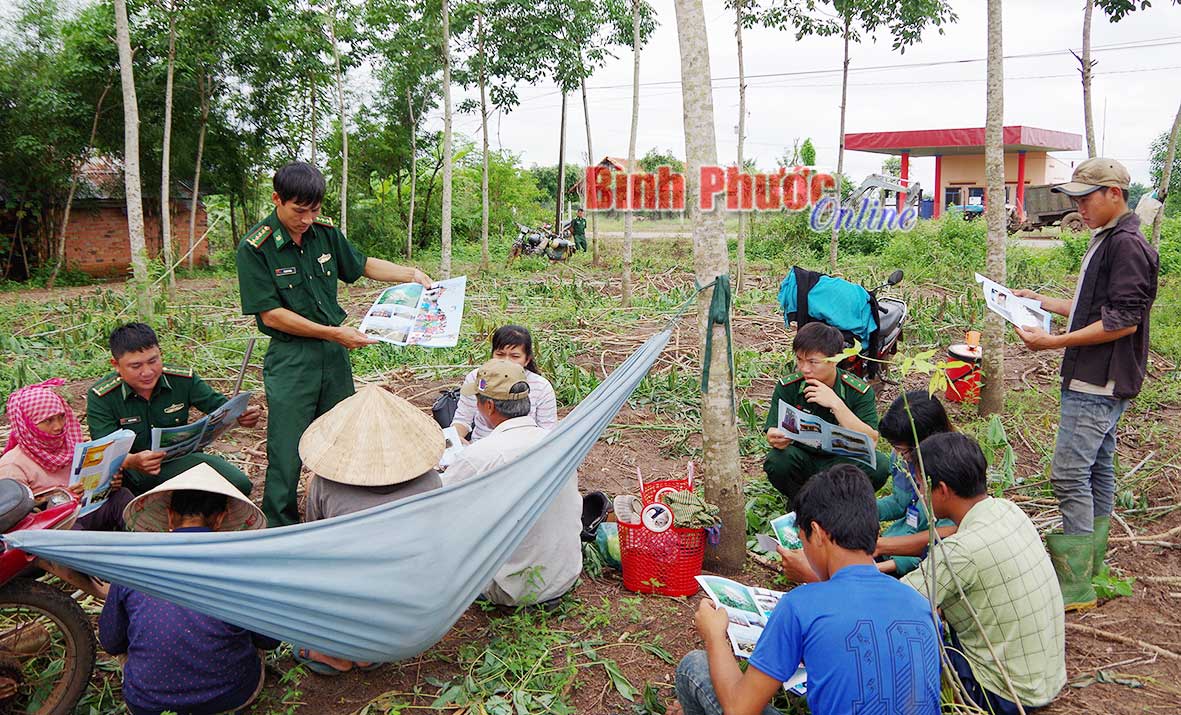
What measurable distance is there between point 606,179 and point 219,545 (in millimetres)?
16375

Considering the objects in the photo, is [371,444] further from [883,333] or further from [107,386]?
[883,333]

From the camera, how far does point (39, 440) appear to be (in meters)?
2.50

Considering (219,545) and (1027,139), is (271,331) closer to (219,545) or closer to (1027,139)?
(219,545)

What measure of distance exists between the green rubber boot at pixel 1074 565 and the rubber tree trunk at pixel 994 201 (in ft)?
6.00

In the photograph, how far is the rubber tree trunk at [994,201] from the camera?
405 cm

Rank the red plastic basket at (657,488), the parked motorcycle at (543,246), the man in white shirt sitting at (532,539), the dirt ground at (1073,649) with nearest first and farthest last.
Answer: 1. the dirt ground at (1073,649)
2. the man in white shirt sitting at (532,539)
3. the red plastic basket at (657,488)
4. the parked motorcycle at (543,246)

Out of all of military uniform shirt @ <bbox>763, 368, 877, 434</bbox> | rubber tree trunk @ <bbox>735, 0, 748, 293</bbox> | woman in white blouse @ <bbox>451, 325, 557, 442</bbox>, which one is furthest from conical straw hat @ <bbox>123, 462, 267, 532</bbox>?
rubber tree trunk @ <bbox>735, 0, 748, 293</bbox>

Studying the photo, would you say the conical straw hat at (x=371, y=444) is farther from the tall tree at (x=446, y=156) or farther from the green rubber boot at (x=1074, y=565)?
the tall tree at (x=446, y=156)

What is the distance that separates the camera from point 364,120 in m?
17.0

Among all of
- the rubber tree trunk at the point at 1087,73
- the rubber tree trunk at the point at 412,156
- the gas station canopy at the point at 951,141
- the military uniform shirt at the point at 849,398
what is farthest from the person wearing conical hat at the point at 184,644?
the gas station canopy at the point at 951,141

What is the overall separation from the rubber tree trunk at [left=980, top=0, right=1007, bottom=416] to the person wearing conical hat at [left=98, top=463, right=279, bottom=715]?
381cm

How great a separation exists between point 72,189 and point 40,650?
13450 mm

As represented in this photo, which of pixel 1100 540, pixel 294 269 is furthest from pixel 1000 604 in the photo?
pixel 294 269

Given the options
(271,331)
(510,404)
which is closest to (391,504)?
(510,404)
